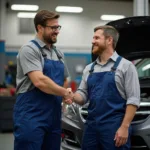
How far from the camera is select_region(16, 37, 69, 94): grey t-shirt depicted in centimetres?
305

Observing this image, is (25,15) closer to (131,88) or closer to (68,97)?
(68,97)

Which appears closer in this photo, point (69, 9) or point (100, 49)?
point (100, 49)

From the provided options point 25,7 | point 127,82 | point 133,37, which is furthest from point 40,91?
point 25,7

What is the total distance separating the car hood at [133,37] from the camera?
13.9 ft

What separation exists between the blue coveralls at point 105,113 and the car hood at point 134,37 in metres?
1.23

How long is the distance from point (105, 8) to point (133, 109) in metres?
12.9

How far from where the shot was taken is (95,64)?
10.8 ft

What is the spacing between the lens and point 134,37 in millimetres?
4777

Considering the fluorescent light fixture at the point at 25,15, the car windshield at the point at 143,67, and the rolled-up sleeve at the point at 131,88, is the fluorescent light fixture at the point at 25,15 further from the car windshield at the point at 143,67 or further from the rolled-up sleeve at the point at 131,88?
the rolled-up sleeve at the point at 131,88

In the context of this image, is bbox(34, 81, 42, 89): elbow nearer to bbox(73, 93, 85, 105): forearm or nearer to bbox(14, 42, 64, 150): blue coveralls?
bbox(14, 42, 64, 150): blue coveralls

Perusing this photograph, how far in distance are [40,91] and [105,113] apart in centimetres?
54

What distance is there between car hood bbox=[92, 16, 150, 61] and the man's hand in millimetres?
1468

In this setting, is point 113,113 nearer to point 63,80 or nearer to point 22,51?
point 63,80

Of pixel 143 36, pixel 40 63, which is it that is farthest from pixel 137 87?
pixel 143 36
